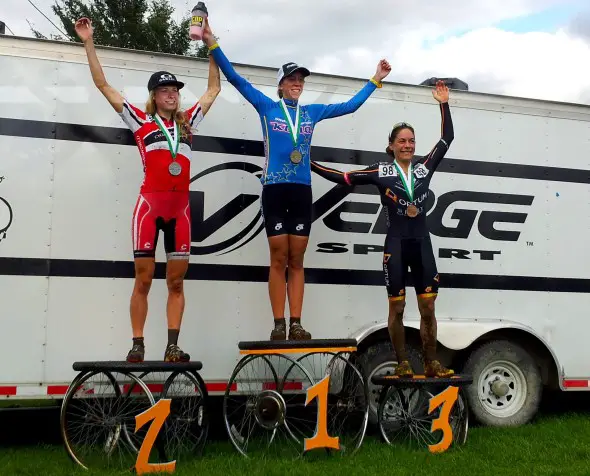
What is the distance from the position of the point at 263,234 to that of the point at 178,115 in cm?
130

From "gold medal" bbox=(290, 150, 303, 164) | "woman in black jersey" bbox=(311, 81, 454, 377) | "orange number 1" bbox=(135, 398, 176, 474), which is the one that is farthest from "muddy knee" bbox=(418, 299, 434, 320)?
"orange number 1" bbox=(135, 398, 176, 474)

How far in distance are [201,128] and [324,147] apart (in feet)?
3.61

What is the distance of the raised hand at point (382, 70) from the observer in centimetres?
597

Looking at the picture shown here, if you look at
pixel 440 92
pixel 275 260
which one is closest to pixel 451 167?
pixel 440 92

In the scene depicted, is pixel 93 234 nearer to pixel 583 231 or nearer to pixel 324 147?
pixel 324 147

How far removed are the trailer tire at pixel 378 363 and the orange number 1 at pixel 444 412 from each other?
0.77 meters

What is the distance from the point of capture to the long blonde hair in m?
5.38

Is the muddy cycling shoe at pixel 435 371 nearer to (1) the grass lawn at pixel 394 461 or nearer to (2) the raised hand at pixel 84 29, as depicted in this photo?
(1) the grass lawn at pixel 394 461

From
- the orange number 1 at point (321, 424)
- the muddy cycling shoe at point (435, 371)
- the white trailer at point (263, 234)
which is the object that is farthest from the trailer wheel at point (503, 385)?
the orange number 1 at point (321, 424)

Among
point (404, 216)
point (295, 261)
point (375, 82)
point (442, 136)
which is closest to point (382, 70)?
point (375, 82)

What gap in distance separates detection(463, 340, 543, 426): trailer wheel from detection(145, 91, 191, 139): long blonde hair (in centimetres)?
334

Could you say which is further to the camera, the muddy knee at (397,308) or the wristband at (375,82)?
the wristband at (375,82)

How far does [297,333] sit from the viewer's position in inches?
214

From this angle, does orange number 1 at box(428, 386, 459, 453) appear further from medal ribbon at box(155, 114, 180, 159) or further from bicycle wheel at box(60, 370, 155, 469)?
medal ribbon at box(155, 114, 180, 159)
